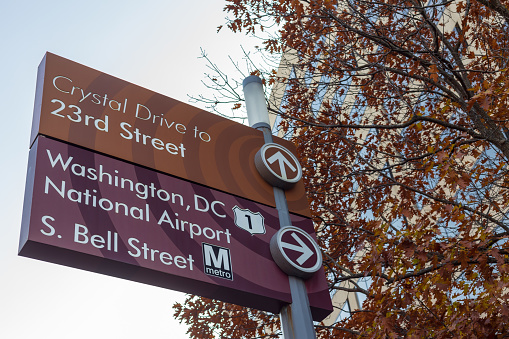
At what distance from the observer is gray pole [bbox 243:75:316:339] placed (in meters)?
4.34

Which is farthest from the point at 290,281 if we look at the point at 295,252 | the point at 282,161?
the point at 282,161

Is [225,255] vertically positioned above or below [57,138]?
below

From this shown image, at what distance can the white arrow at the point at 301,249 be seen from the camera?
477cm

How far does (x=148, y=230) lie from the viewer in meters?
4.30

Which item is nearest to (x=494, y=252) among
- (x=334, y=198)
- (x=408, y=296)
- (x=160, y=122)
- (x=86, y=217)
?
(x=408, y=296)

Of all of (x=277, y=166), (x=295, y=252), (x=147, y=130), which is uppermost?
(x=147, y=130)

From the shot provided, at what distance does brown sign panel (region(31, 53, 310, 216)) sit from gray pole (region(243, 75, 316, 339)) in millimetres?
101

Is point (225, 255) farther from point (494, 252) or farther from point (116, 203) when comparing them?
point (494, 252)

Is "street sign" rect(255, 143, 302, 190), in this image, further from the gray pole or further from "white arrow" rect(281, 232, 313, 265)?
"white arrow" rect(281, 232, 313, 265)

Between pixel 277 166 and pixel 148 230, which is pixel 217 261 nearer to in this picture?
pixel 148 230

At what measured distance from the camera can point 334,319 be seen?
25344 mm

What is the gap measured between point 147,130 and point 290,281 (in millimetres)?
1780

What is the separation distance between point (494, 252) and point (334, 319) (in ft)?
64.6

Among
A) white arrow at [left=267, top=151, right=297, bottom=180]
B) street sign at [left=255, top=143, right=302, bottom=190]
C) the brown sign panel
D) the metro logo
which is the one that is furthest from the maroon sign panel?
white arrow at [left=267, top=151, right=297, bottom=180]
